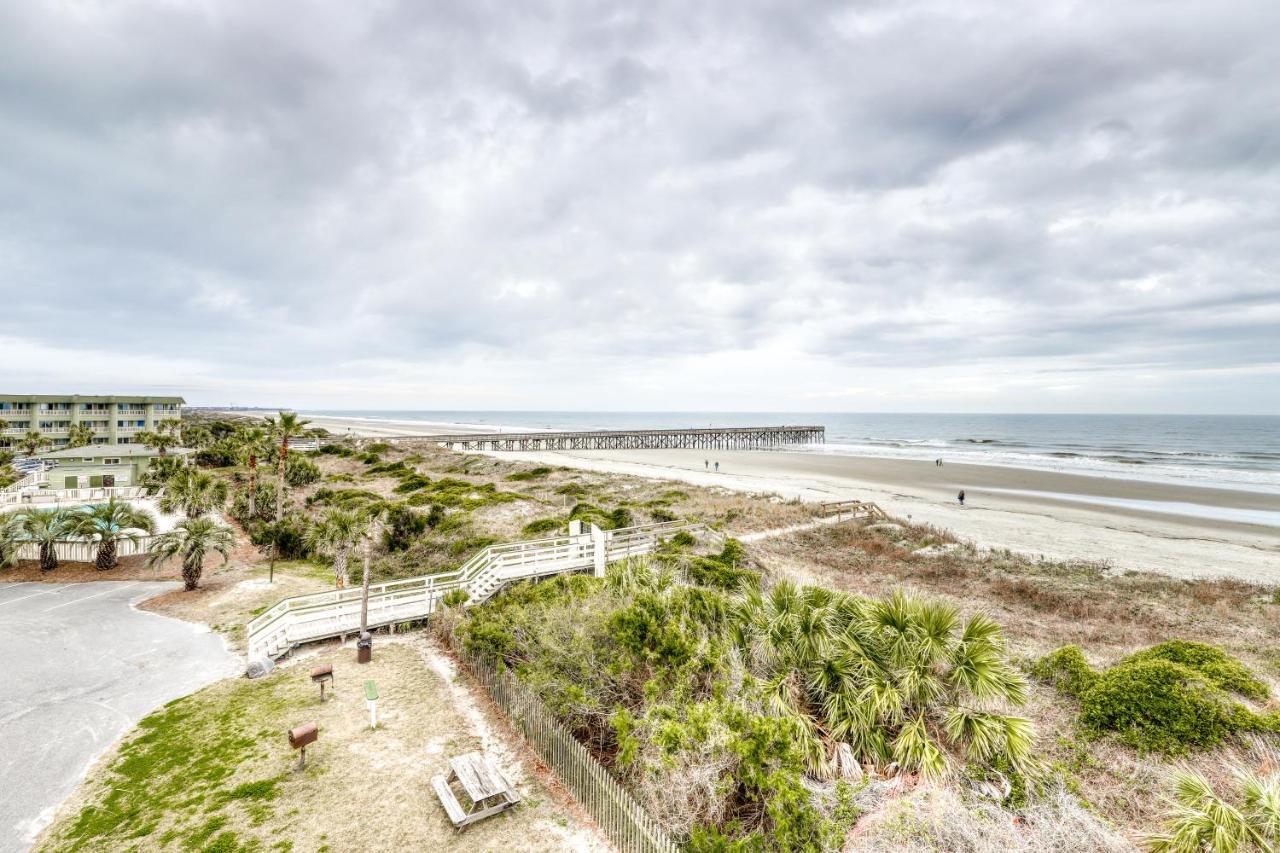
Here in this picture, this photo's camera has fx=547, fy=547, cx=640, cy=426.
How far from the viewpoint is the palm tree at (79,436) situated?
2478 inches

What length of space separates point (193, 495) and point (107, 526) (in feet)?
24.4

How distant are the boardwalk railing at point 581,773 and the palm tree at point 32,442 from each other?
7834cm

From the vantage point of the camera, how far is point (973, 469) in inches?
2594

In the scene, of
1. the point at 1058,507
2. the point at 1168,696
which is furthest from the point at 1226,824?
the point at 1058,507

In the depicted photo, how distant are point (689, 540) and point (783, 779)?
56.9 feet

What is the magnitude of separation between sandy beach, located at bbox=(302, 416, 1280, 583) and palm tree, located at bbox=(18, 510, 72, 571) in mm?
41912

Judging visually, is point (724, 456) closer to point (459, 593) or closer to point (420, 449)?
point (420, 449)

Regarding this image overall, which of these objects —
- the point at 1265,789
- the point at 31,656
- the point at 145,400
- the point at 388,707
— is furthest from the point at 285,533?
the point at 145,400

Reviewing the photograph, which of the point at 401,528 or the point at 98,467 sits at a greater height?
the point at 98,467

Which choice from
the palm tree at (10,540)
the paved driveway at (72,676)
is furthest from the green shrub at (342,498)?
the paved driveway at (72,676)

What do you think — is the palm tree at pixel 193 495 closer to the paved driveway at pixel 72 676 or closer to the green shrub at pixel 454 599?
the paved driveway at pixel 72 676

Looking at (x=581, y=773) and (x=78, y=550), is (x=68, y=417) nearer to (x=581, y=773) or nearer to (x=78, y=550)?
(x=78, y=550)

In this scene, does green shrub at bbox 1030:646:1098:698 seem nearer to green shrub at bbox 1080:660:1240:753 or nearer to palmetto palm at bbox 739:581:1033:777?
green shrub at bbox 1080:660:1240:753

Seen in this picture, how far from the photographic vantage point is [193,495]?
1212 inches
